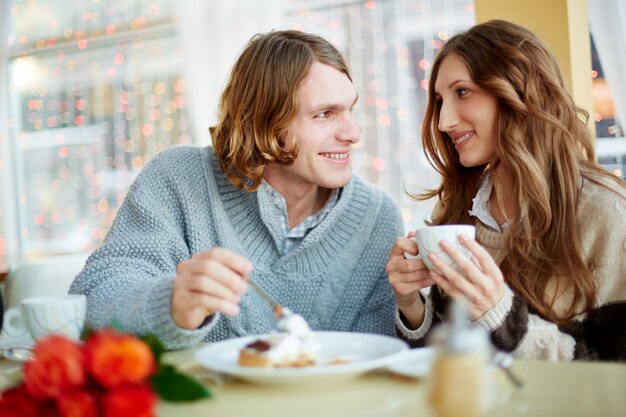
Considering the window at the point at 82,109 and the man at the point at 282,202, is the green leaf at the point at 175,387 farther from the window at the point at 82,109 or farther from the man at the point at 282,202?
the window at the point at 82,109

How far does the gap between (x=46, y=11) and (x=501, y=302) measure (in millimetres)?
4675

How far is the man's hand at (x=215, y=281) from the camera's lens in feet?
3.31

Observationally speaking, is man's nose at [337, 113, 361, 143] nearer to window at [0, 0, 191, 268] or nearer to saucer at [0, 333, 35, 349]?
saucer at [0, 333, 35, 349]

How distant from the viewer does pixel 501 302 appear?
1.25 m

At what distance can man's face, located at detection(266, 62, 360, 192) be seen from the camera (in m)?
1.74

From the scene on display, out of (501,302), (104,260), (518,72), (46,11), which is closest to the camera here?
(501,302)

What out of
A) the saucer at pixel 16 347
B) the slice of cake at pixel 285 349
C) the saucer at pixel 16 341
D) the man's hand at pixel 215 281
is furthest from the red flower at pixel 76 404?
the saucer at pixel 16 341

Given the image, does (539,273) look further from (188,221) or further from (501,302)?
(188,221)

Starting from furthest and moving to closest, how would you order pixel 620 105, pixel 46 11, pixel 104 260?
pixel 46 11
pixel 620 105
pixel 104 260

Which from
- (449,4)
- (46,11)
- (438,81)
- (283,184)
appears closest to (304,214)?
(283,184)

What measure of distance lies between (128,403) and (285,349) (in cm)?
27

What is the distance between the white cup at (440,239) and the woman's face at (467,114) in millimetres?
506

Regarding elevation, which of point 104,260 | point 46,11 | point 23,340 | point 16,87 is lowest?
point 23,340

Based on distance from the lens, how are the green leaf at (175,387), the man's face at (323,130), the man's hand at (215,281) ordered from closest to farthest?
1. the green leaf at (175,387)
2. the man's hand at (215,281)
3. the man's face at (323,130)
